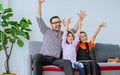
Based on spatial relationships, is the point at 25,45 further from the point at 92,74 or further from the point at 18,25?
the point at 92,74

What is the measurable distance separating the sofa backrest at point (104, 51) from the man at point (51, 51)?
1.02m

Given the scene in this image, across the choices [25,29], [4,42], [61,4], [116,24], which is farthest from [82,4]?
[4,42]

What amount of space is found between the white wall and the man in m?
1.00

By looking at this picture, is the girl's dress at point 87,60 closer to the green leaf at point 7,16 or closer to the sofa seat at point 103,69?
the sofa seat at point 103,69

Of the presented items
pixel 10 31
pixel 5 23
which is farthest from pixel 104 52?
pixel 5 23

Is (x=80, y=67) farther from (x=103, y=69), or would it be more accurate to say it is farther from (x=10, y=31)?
(x=10, y=31)

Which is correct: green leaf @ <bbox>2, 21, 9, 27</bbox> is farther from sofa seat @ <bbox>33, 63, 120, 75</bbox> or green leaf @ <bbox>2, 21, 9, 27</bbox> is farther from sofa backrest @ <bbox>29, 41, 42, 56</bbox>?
sofa seat @ <bbox>33, 63, 120, 75</bbox>

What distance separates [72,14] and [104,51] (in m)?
1.04

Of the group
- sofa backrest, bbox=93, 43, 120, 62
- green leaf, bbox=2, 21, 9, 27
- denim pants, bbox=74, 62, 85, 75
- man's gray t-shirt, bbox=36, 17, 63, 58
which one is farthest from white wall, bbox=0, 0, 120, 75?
denim pants, bbox=74, 62, 85, 75

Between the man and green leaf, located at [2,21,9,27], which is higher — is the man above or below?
below

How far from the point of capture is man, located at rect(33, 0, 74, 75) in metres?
2.98

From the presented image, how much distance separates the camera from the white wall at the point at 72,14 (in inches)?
173

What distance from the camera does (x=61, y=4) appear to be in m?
4.70

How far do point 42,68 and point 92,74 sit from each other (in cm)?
69
